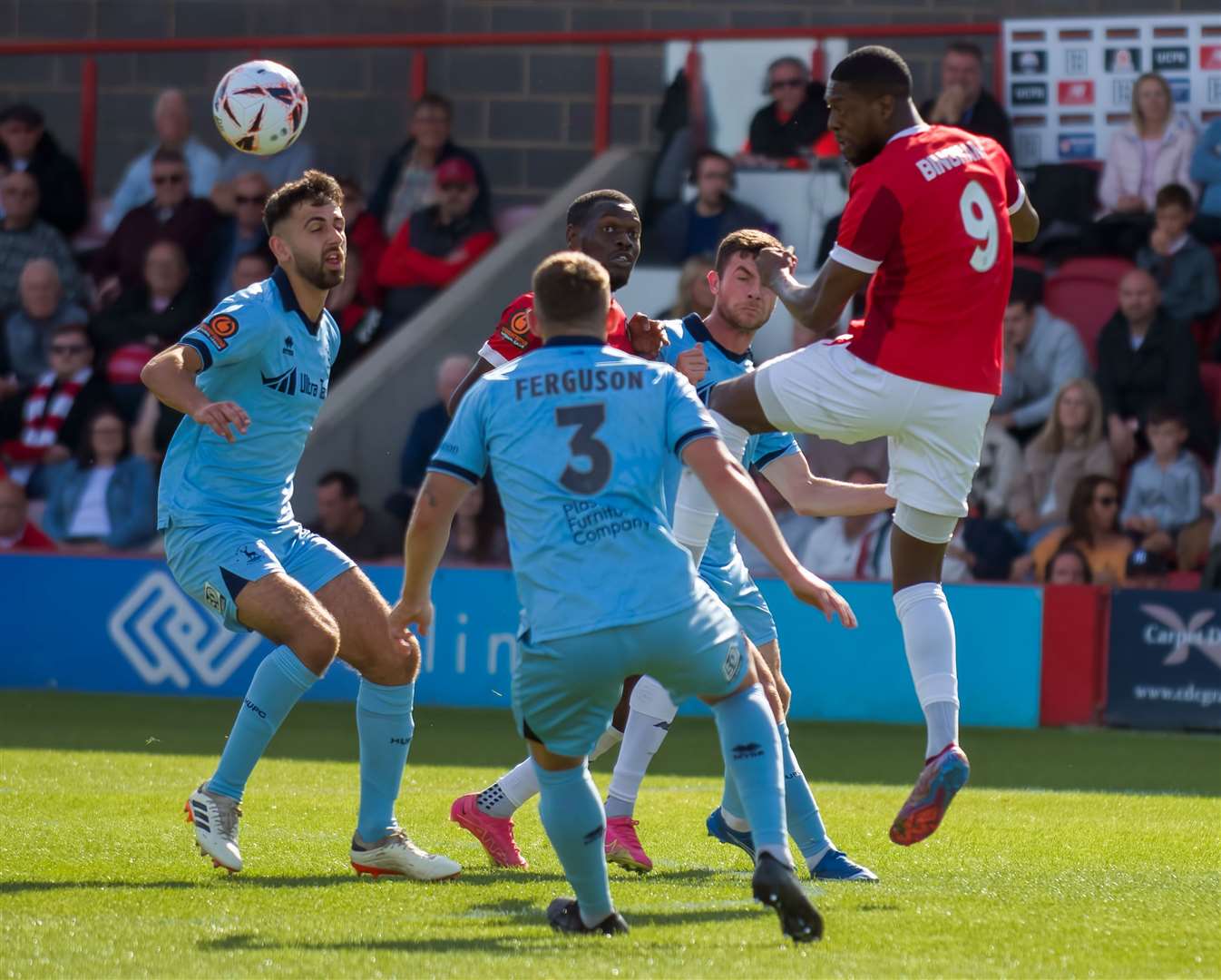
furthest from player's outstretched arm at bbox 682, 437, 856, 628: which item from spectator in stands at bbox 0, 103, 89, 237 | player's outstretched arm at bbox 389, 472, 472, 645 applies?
spectator in stands at bbox 0, 103, 89, 237

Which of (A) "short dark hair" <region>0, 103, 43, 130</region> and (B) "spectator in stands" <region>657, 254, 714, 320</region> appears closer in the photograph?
(B) "spectator in stands" <region>657, 254, 714, 320</region>

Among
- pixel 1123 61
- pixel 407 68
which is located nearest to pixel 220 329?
pixel 1123 61

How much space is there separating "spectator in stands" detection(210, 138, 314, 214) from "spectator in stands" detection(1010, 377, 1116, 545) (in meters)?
6.62

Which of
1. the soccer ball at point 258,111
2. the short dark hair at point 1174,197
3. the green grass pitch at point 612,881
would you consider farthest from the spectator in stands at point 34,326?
the short dark hair at point 1174,197

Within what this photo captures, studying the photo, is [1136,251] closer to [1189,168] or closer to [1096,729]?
[1189,168]

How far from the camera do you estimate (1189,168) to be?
14.3 metres

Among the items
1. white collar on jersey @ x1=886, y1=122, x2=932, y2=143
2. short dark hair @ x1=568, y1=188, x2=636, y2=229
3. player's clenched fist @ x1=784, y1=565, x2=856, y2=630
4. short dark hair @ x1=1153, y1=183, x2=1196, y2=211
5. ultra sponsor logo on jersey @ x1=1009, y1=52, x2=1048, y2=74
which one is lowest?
player's clenched fist @ x1=784, y1=565, x2=856, y2=630

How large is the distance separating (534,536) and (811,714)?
804 centimetres

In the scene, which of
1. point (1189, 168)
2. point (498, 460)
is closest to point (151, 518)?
point (1189, 168)

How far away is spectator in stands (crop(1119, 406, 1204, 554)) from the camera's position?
13047 millimetres

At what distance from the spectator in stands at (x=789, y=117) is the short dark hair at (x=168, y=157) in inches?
183

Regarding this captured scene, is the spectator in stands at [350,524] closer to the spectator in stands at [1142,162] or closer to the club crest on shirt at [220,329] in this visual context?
the spectator in stands at [1142,162]

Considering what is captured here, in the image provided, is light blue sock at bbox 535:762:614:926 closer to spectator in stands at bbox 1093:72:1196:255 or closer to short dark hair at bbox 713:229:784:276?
short dark hair at bbox 713:229:784:276

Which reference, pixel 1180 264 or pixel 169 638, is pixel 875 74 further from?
pixel 169 638
